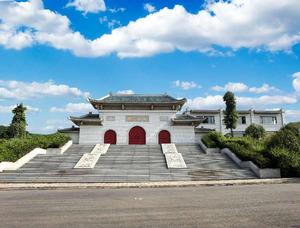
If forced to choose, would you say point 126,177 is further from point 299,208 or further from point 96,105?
point 96,105

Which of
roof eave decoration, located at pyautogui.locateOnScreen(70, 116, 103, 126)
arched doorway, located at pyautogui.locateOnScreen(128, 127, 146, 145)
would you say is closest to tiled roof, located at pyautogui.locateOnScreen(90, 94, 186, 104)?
roof eave decoration, located at pyautogui.locateOnScreen(70, 116, 103, 126)

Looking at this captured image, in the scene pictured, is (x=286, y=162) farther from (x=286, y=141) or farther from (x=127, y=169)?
(x=127, y=169)

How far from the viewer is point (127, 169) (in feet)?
60.4

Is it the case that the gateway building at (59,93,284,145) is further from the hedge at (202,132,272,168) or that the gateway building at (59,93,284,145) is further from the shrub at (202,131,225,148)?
the hedge at (202,132,272,168)

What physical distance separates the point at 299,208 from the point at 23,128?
27791 mm

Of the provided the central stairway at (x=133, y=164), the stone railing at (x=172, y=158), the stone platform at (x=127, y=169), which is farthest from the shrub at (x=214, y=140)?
the central stairway at (x=133, y=164)

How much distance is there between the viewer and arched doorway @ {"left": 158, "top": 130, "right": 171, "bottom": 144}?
30.5m

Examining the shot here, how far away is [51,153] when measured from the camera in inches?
937

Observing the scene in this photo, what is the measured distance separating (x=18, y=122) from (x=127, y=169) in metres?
16.3

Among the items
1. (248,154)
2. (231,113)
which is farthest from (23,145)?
(231,113)

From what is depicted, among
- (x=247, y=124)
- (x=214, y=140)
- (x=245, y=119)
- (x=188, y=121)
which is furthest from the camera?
(x=245, y=119)

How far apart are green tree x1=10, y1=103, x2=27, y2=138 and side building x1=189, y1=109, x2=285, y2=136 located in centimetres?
2535

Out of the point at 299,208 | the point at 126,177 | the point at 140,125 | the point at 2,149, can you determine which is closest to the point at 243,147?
the point at 126,177

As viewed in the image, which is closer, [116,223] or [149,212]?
[116,223]
